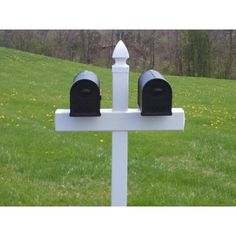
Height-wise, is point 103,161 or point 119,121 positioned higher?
point 119,121

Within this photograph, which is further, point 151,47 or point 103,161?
point 151,47

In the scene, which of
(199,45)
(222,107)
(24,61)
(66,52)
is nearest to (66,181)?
(222,107)

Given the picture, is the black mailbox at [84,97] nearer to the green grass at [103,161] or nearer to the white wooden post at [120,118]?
the white wooden post at [120,118]

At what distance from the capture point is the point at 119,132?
129 inches

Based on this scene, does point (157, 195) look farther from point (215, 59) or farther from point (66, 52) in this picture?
point (215, 59)

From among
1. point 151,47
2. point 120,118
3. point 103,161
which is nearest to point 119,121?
point 120,118

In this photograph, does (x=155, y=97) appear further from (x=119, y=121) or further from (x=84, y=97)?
(x=84, y=97)

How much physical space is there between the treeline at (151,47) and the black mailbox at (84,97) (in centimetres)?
1319

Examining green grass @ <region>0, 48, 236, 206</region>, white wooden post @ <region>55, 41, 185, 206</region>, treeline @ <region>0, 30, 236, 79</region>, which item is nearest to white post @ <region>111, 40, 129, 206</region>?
white wooden post @ <region>55, 41, 185, 206</region>

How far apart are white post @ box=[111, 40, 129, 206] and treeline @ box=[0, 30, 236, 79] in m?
13.1

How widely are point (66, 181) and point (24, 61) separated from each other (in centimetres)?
1378

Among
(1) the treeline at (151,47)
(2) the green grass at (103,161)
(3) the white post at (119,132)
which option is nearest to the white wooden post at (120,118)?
(3) the white post at (119,132)

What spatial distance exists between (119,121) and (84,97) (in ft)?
0.87

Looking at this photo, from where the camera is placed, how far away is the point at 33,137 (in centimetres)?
731
